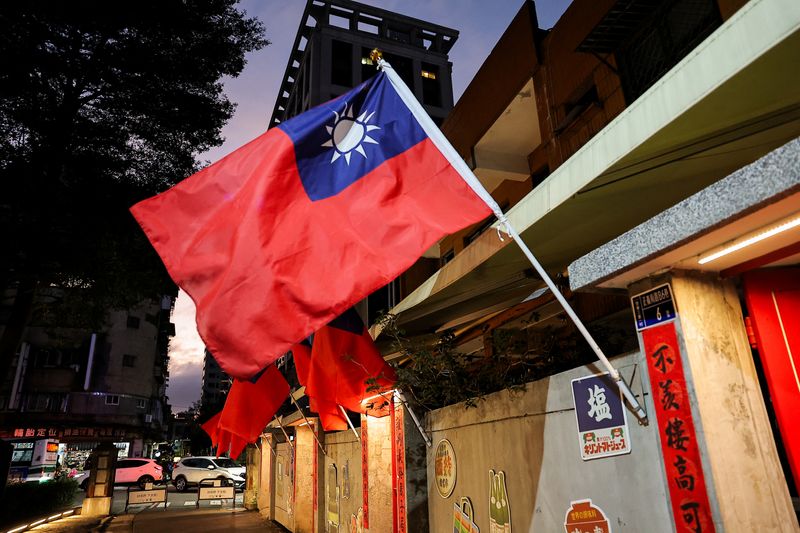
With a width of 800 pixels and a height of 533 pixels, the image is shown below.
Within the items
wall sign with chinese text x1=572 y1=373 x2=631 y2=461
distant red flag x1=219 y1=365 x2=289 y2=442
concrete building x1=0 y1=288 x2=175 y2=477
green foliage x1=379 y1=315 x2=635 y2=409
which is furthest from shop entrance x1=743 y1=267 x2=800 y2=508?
concrete building x1=0 y1=288 x2=175 y2=477

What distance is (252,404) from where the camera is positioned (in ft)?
33.7

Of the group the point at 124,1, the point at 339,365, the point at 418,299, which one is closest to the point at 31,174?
the point at 124,1

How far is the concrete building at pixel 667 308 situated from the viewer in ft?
9.21

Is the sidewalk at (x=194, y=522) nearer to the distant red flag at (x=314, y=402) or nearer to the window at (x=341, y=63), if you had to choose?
the distant red flag at (x=314, y=402)

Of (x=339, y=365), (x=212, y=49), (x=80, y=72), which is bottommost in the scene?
(x=339, y=365)

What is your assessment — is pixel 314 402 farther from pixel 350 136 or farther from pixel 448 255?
pixel 448 255

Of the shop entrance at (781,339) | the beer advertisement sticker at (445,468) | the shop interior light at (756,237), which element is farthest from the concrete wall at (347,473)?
the shop interior light at (756,237)

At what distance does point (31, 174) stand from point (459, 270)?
41.3 ft

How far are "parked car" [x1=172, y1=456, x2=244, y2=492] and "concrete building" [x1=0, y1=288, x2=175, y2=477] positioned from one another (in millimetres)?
11498

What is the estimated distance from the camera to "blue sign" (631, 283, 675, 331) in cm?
311

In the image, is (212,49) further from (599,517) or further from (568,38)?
(599,517)

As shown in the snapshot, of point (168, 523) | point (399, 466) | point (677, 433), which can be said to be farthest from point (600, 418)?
point (168, 523)

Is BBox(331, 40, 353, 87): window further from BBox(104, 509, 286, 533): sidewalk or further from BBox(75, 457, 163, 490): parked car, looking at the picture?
BBox(104, 509, 286, 533): sidewalk

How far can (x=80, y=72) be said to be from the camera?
47.8 feet
